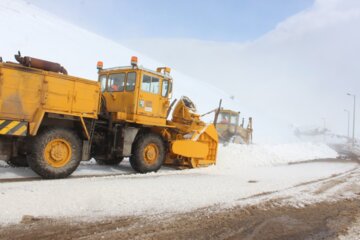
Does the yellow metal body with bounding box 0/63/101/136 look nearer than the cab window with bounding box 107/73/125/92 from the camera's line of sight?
Yes

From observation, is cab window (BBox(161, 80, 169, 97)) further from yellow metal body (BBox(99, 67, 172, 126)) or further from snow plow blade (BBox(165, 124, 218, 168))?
snow plow blade (BBox(165, 124, 218, 168))

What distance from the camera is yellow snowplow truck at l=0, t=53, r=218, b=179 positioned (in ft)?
27.5

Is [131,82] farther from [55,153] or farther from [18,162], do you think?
[18,162]

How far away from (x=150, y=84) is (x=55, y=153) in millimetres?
3593

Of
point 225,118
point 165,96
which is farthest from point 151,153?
point 225,118

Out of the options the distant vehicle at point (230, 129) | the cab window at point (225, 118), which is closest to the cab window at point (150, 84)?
the distant vehicle at point (230, 129)

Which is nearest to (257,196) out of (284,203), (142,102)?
(284,203)

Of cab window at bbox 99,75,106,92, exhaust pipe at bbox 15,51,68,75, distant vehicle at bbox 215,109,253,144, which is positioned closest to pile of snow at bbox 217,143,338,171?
cab window at bbox 99,75,106,92

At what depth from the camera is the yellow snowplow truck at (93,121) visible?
27.5ft

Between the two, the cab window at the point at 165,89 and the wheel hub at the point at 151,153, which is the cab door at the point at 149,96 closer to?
the cab window at the point at 165,89

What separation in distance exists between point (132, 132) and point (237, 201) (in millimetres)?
4762

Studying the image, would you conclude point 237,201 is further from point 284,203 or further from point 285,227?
point 285,227

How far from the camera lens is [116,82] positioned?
11.3m

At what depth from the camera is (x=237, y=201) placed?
6.93m
